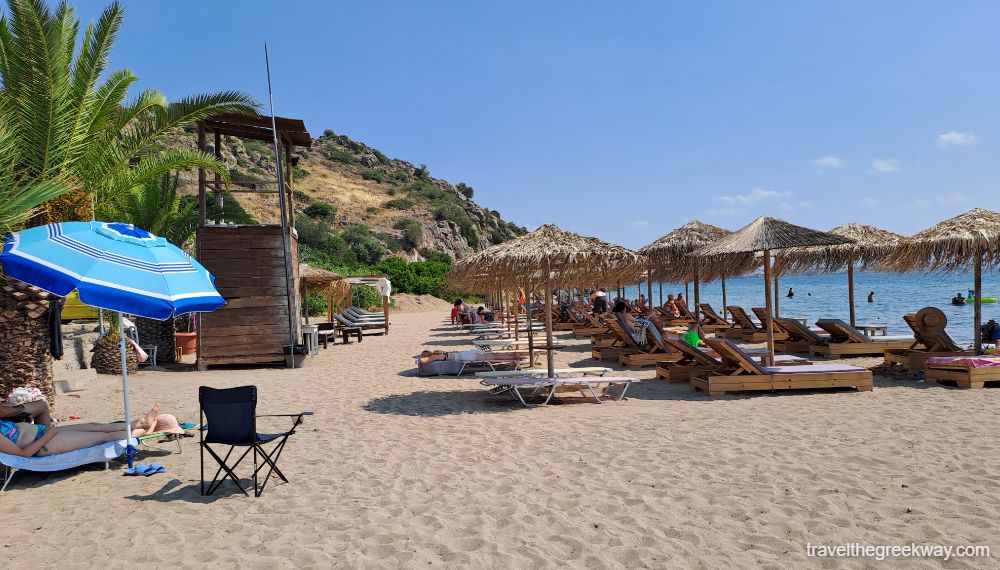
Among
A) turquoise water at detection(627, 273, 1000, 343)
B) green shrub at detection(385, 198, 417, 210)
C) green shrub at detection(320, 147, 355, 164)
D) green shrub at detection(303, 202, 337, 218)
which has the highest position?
green shrub at detection(320, 147, 355, 164)

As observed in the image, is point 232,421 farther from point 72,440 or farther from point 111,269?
point 72,440

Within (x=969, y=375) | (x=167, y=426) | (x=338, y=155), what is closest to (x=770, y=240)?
(x=969, y=375)

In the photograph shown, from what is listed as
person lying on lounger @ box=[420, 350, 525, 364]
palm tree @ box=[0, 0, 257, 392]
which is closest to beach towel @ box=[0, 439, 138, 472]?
palm tree @ box=[0, 0, 257, 392]

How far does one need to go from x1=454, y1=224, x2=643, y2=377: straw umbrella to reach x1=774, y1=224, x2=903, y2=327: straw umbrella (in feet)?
20.7

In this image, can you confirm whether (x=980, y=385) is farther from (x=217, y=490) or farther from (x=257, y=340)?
(x=257, y=340)

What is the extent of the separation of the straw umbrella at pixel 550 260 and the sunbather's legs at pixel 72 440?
4.62 m

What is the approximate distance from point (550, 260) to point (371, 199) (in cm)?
5716

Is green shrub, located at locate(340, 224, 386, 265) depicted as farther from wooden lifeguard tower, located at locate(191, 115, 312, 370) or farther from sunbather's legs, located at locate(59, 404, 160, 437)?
sunbather's legs, located at locate(59, 404, 160, 437)

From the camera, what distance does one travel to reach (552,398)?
824 cm

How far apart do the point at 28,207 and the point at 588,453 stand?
5518 mm

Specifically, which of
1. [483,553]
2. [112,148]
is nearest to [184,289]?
[483,553]

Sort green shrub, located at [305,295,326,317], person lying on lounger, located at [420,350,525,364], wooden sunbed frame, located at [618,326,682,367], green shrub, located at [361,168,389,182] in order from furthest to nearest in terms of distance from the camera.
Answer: green shrub, located at [361,168,389,182] < green shrub, located at [305,295,326,317] < wooden sunbed frame, located at [618,326,682,367] < person lying on lounger, located at [420,350,525,364]

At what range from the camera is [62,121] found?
7816 mm

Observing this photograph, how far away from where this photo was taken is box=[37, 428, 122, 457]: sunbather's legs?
504cm
